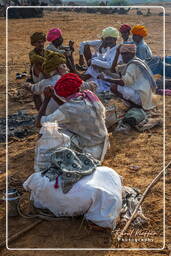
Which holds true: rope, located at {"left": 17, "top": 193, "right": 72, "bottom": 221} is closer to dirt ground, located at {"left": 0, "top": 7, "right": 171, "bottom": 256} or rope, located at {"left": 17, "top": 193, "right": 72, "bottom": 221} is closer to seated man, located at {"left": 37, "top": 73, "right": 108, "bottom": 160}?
dirt ground, located at {"left": 0, "top": 7, "right": 171, "bottom": 256}

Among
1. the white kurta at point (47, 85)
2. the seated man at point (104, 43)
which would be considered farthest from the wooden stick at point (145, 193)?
the seated man at point (104, 43)

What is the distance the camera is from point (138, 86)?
7.32 meters

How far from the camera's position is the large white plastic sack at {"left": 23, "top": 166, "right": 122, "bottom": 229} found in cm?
391

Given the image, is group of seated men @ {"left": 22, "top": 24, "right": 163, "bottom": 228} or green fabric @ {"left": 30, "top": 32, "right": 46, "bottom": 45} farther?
green fabric @ {"left": 30, "top": 32, "right": 46, "bottom": 45}

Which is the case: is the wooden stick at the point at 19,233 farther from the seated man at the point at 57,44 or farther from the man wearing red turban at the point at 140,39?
the man wearing red turban at the point at 140,39

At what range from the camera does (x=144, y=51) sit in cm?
887

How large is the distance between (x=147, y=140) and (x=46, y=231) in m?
2.70

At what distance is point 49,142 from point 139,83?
3.34m

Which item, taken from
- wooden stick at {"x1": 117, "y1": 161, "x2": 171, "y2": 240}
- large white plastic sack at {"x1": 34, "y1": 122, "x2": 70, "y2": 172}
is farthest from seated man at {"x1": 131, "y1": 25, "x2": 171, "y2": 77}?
large white plastic sack at {"x1": 34, "y1": 122, "x2": 70, "y2": 172}

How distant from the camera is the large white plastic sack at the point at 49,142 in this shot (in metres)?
4.34

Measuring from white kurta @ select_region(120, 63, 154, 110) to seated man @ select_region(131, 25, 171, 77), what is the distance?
156 centimetres

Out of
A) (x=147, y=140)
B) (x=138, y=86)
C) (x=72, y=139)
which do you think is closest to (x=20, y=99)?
(x=138, y=86)

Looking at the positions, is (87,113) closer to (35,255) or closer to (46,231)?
(46,231)

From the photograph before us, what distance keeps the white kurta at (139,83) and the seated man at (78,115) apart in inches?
85.3
